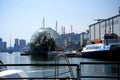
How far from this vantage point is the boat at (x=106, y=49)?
82.8 m

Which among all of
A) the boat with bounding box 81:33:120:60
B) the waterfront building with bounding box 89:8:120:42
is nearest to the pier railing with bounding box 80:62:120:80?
the boat with bounding box 81:33:120:60

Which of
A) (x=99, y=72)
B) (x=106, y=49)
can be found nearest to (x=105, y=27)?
(x=106, y=49)

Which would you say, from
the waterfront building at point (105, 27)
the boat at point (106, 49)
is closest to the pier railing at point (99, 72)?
the boat at point (106, 49)

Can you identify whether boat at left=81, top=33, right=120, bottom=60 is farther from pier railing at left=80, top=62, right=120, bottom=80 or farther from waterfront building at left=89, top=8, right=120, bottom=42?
pier railing at left=80, top=62, right=120, bottom=80

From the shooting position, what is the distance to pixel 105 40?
9050 cm

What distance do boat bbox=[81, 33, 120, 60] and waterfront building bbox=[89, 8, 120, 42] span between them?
1117 centimetres

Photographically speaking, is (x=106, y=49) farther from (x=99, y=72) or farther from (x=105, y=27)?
(x=99, y=72)

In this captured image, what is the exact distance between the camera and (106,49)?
278 feet

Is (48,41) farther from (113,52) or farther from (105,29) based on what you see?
(113,52)

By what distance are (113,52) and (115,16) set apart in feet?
94.4

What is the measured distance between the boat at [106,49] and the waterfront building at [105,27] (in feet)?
36.6

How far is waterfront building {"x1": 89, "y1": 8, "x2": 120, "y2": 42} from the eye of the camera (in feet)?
348

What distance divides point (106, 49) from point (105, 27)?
3243 cm

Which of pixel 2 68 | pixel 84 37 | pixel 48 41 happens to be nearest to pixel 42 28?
pixel 48 41
